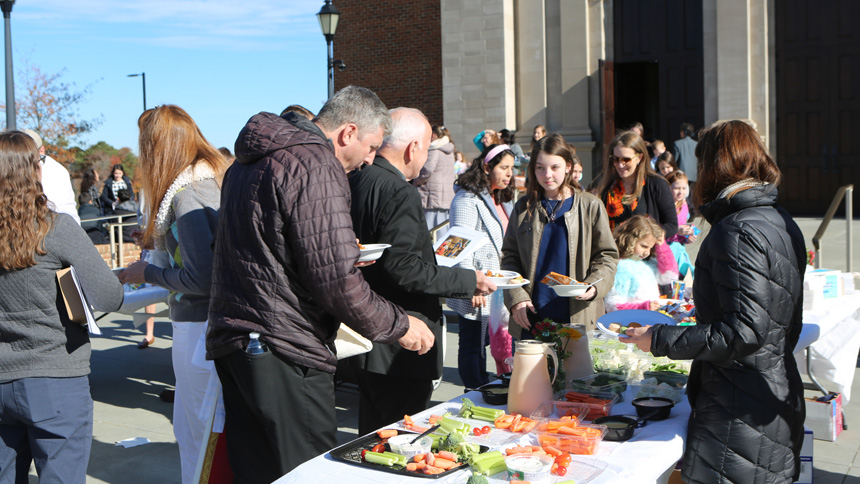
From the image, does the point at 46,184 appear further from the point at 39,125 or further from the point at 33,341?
the point at 39,125

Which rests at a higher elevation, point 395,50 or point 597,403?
point 395,50

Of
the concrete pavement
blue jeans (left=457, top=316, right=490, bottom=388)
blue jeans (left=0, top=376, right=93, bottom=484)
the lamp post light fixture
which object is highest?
the lamp post light fixture

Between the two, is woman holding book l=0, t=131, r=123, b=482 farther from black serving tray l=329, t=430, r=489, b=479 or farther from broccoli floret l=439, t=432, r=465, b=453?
broccoli floret l=439, t=432, r=465, b=453

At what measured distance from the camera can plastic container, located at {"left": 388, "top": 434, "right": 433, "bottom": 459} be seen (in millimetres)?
2344

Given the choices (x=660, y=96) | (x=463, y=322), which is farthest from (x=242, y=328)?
(x=660, y=96)

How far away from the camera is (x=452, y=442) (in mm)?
2377

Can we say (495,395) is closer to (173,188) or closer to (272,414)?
(272,414)

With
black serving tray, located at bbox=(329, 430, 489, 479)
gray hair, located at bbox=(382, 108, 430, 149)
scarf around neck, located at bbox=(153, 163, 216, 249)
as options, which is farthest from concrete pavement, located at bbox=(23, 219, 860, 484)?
black serving tray, located at bbox=(329, 430, 489, 479)

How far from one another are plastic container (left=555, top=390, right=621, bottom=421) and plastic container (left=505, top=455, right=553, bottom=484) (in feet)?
1.60

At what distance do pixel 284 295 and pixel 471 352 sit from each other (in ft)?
11.0

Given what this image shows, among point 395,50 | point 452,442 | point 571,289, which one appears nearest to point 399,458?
point 452,442

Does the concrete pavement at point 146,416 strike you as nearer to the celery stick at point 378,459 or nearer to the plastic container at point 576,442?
the plastic container at point 576,442

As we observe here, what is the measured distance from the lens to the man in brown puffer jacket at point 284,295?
2516 millimetres

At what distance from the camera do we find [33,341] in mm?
3055
